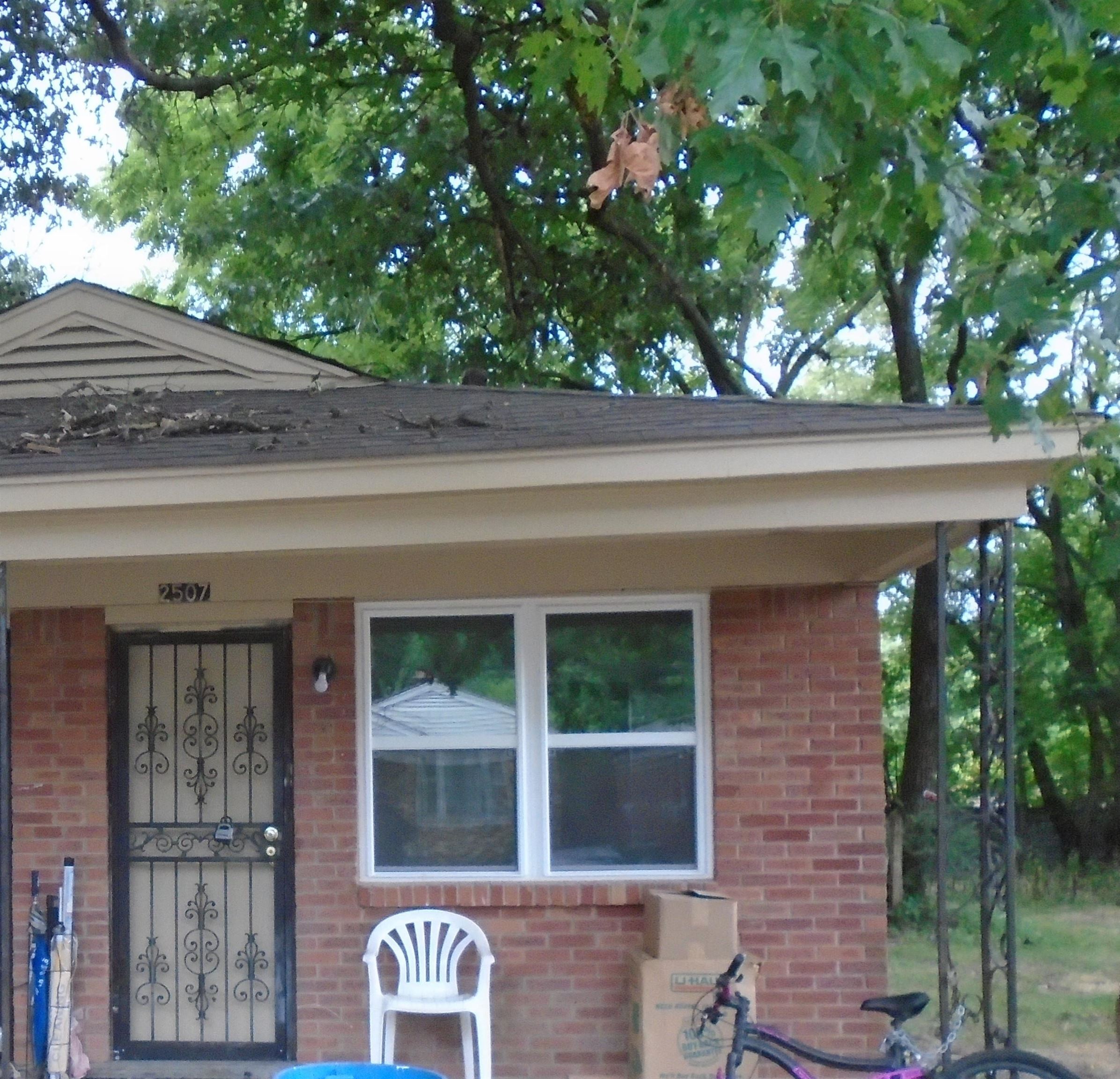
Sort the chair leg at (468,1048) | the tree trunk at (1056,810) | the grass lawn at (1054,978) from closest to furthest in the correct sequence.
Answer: the chair leg at (468,1048)
the grass lawn at (1054,978)
the tree trunk at (1056,810)

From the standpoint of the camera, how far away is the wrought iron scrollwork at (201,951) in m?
6.78

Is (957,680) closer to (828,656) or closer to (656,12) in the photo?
(828,656)

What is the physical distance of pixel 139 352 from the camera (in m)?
7.84

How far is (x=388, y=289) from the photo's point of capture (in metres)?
13.7

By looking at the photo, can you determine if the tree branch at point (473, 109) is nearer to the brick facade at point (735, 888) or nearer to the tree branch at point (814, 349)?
the tree branch at point (814, 349)

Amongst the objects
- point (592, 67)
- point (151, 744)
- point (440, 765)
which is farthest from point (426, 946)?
point (592, 67)

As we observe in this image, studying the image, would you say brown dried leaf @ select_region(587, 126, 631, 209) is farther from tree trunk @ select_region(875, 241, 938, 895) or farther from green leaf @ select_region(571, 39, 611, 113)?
tree trunk @ select_region(875, 241, 938, 895)

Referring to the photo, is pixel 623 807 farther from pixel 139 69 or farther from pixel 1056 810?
pixel 1056 810

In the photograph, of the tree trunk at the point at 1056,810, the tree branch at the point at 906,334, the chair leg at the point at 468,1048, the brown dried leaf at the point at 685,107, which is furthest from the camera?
the tree trunk at the point at 1056,810

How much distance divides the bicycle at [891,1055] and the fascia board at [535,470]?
5.64ft

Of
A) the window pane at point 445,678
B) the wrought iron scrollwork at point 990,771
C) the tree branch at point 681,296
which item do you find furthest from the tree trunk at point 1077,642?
the wrought iron scrollwork at point 990,771

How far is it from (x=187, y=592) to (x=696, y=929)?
2839 millimetres

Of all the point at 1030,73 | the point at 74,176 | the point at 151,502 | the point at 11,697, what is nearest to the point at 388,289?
the point at 74,176

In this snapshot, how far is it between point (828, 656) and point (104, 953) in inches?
145
